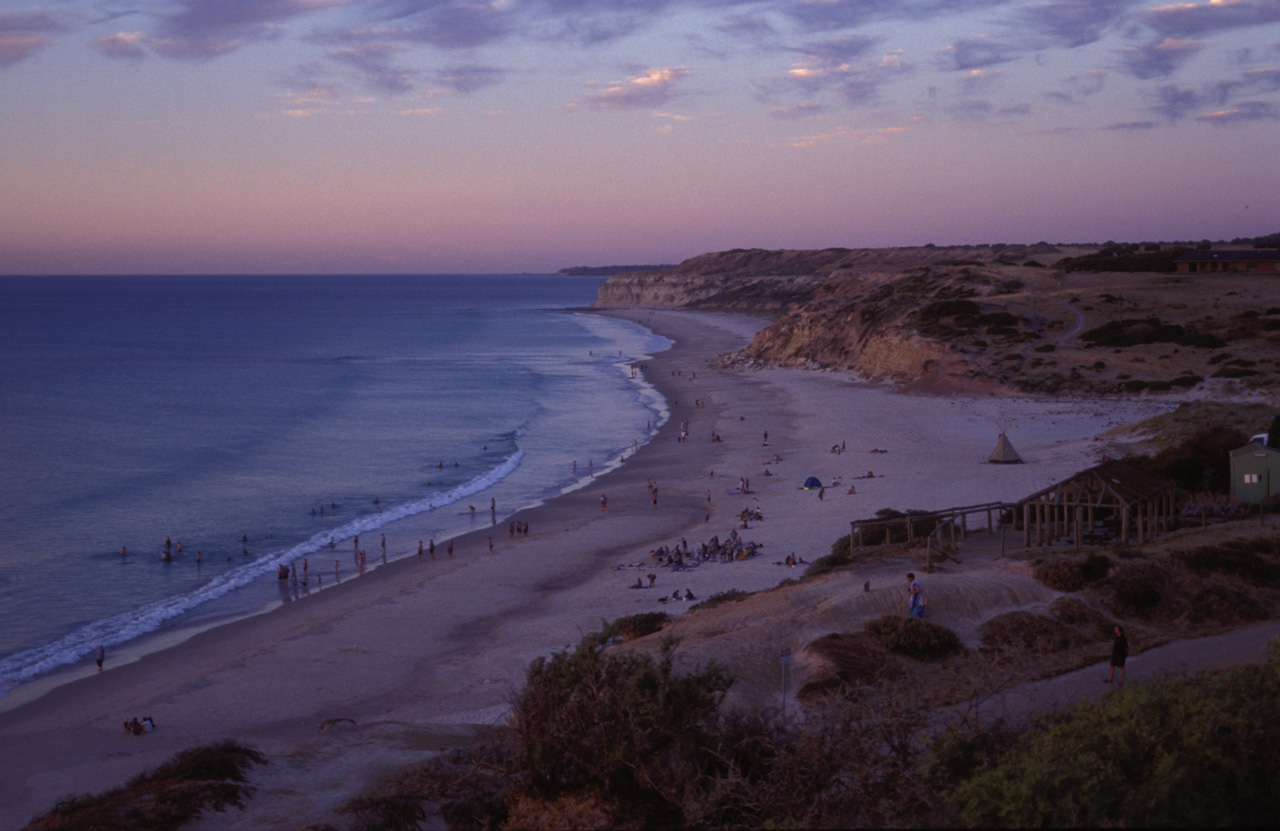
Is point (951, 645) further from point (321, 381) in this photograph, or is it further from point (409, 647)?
point (321, 381)

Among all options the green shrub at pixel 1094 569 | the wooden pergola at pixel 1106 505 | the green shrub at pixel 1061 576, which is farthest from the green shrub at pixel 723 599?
the green shrub at pixel 1094 569

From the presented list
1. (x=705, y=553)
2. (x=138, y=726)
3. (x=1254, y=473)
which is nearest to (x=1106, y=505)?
(x=1254, y=473)

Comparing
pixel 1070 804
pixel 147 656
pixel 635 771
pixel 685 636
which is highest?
pixel 1070 804

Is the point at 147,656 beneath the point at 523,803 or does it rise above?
beneath

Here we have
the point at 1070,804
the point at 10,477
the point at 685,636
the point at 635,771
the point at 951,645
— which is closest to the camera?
the point at 1070,804

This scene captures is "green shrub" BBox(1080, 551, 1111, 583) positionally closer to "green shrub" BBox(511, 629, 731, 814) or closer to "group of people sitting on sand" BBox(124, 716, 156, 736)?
"green shrub" BBox(511, 629, 731, 814)

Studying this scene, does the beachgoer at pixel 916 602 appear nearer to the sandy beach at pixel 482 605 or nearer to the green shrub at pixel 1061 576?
the green shrub at pixel 1061 576

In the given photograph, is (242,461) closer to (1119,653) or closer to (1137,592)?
(1137,592)

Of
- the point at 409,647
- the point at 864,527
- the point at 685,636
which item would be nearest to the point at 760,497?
the point at 864,527
